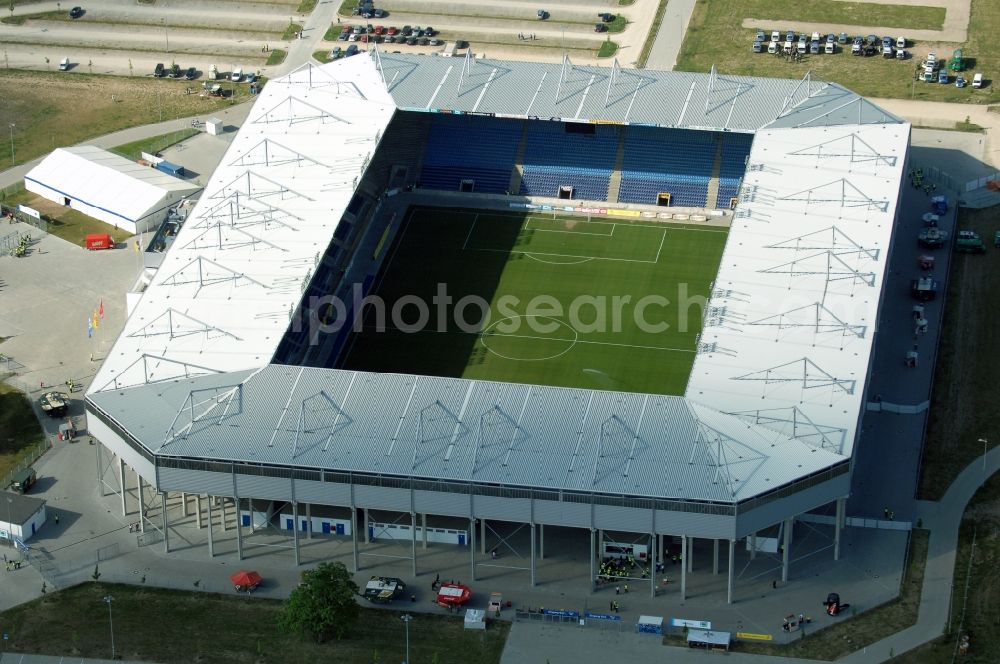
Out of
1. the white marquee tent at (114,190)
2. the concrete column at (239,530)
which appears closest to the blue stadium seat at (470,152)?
the white marquee tent at (114,190)

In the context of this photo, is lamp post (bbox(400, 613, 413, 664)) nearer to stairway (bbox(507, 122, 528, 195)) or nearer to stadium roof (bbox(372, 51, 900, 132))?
stadium roof (bbox(372, 51, 900, 132))

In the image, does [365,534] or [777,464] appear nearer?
[777,464]

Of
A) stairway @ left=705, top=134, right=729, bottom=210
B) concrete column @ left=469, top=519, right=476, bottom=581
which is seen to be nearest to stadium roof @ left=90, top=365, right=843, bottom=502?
concrete column @ left=469, top=519, right=476, bottom=581

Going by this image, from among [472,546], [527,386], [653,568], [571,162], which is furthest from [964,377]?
[472,546]

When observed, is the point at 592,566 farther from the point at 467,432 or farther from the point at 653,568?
the point at 467,432

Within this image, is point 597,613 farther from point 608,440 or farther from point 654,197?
point 654,197

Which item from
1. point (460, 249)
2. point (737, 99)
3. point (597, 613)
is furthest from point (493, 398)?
point (737, 99)
